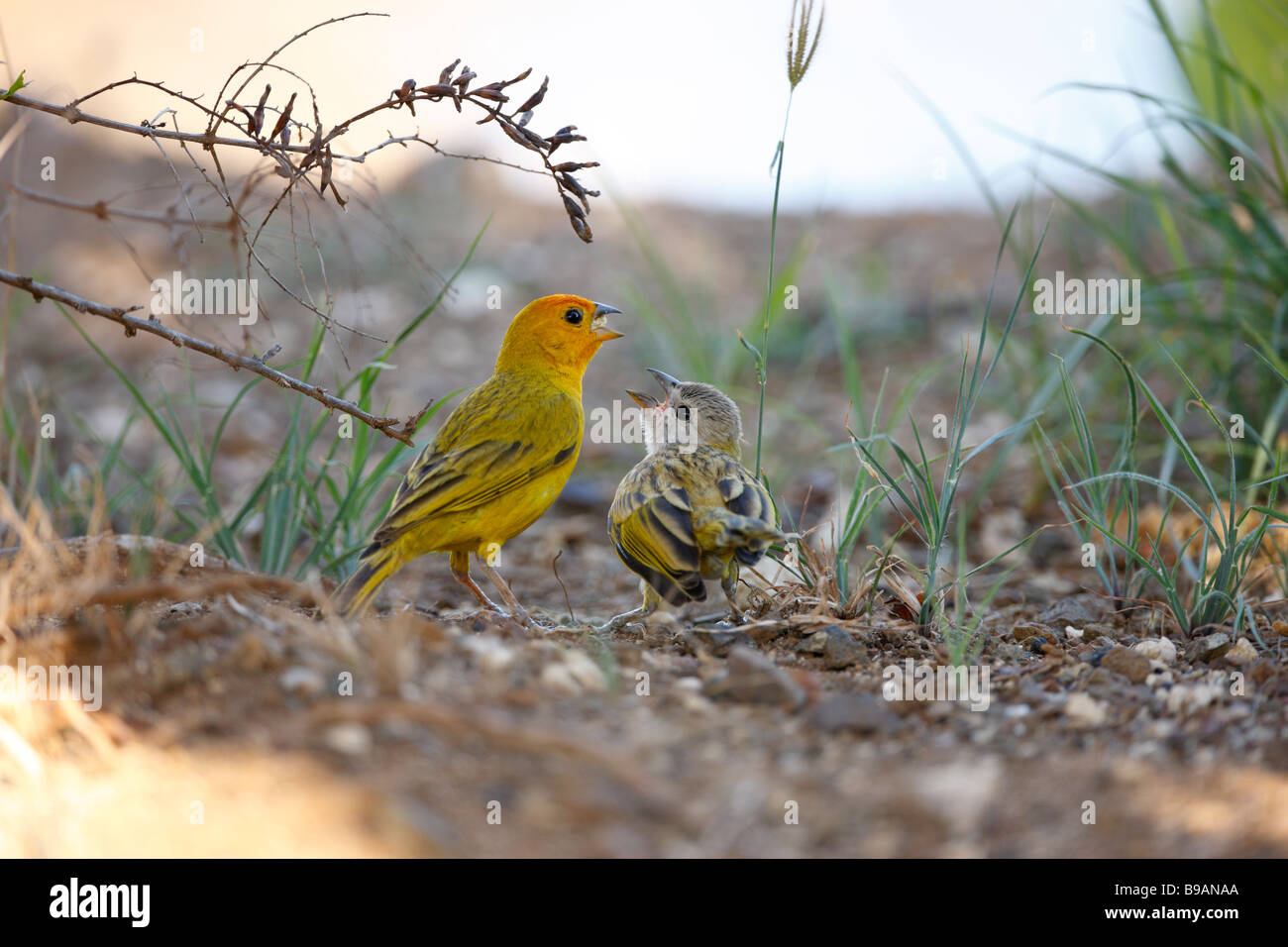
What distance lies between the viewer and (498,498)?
13.5 feet

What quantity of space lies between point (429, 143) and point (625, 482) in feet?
5.48

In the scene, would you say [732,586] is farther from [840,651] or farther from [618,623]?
[840,651]

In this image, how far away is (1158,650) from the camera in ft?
10.8

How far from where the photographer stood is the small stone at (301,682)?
8.03ft

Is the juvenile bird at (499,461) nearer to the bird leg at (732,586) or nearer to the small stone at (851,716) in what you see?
the bird leg at (732,586)

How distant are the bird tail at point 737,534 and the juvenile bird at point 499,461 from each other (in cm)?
82

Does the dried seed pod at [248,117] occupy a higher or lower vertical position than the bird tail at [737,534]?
higher

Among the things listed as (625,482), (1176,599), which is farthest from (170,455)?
(1176,599)

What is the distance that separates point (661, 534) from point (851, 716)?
4.07 ft

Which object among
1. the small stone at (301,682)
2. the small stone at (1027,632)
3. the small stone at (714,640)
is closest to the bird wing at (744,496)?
the small stone at (714,640)

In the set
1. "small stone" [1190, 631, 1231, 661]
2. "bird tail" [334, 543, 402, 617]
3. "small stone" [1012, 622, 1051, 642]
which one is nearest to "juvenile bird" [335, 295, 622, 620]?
"bird tail" [334, 543, 402, 617]

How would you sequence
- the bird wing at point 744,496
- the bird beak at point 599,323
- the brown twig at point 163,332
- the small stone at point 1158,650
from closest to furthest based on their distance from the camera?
1. the brown twig at point 163,332
2. the small stone at point 1158,650
3. the bird wing at point 744,496
4. the bird beak at point 599,323

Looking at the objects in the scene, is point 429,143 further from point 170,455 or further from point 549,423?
point 170,455

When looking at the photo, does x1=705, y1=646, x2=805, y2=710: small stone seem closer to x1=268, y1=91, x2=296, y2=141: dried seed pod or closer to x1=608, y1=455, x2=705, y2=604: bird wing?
x1=608, y1=455, x2=705, y2=604: bird wing
